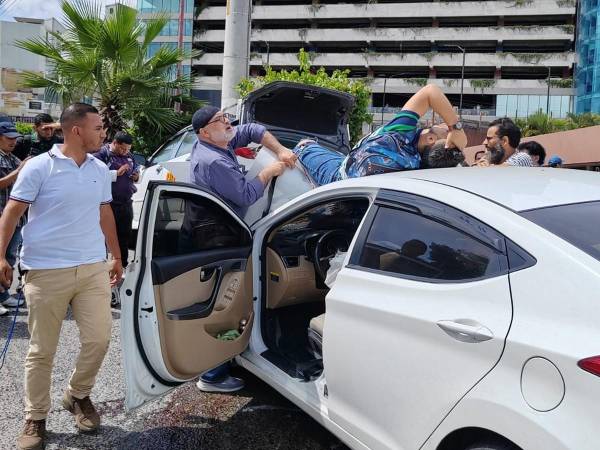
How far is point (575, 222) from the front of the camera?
1997 mm

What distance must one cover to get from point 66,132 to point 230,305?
1.31 metres

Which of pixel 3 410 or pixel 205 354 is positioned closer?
pixel 205 354

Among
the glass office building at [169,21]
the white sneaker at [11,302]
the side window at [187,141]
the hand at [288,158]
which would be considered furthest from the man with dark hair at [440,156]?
the glass office building at [169,21]

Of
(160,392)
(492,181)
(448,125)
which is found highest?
(448,125)

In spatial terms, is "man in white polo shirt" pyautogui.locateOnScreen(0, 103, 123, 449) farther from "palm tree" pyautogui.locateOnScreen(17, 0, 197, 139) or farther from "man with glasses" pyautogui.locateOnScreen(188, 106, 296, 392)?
"palm tree" pyautogui.locateOnScreen(17, 0, 197, 139)

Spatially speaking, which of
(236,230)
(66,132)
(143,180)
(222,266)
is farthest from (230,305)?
(143,180)

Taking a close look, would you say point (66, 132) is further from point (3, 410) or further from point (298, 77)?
point (298, 77)

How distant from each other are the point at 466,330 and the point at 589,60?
60447 mm

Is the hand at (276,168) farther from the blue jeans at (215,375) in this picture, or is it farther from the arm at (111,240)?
the blue jeans at (215,375)

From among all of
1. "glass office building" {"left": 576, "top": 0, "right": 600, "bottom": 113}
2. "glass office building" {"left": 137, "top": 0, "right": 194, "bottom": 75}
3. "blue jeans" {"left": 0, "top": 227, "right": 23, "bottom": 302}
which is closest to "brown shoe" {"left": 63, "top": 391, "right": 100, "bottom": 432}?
"blue jeans" {"left": 0, "top": 227, "right": 23, "bottom": 302}

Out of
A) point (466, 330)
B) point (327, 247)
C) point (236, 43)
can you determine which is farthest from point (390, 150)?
point (236, 43)

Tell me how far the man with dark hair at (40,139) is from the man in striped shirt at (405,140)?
350 cm

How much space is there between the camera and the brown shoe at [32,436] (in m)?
2.79

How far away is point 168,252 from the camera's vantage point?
301cm
